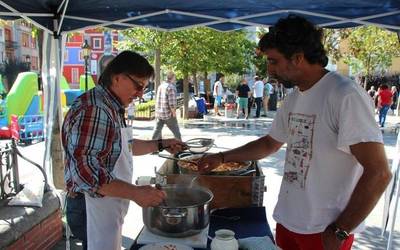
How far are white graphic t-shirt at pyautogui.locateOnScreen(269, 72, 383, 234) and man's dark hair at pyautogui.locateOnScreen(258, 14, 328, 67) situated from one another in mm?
109

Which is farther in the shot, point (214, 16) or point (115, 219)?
point (214, 16)

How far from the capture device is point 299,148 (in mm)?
1741

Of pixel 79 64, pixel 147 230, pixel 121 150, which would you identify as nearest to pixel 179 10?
pixel 121 150

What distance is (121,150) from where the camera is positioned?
1955mm

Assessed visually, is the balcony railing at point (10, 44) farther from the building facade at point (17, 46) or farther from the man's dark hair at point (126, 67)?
the man's dark hair at point (126, 67)

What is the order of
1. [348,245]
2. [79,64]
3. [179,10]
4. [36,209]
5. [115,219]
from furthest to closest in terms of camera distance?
[79,64], [179,10], [36,209], [115,219], [348,245]

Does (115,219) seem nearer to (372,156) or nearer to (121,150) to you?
(121,150)

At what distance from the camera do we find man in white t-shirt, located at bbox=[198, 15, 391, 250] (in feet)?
4.78

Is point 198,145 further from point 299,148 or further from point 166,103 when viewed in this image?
point 166,103

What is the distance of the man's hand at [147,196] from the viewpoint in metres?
1.70

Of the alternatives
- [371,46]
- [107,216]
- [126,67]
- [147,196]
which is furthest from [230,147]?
[371,46]

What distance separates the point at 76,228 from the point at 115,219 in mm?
267

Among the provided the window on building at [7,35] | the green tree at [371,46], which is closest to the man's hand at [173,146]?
the green tree at [371,46]

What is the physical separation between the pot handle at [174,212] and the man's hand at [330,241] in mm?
563
